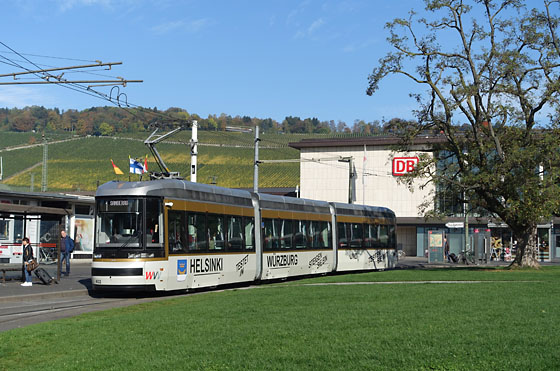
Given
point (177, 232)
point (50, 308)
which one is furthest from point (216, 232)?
point (50, 308)

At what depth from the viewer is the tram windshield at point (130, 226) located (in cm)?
2028

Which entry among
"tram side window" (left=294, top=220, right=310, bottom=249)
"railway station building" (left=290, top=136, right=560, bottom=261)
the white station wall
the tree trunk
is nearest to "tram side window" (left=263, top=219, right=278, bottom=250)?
"tram side window" (left=294, top=220, right=310, bottom=249)

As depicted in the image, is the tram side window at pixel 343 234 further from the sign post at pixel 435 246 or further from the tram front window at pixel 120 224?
the sign post at pixel 435 246

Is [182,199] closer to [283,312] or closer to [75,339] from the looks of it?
[283,312]

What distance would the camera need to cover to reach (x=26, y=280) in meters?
23.5

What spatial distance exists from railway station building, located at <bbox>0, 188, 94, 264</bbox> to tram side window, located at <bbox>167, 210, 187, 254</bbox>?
5098mm

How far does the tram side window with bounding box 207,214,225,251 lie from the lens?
22.5 meters

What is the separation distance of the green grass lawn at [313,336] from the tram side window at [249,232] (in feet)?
27.2

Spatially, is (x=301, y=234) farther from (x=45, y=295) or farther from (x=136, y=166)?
(x=45, y=295)

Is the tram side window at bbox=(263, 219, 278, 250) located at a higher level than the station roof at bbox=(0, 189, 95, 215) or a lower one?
lower

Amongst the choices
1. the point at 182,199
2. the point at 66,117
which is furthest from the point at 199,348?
the point at 66,117

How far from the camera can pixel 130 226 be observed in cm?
2041

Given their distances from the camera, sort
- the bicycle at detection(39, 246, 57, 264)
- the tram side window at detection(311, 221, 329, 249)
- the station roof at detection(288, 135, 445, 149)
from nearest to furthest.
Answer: the tram side window at detection(311, 221, 329, 249), the bicycle at detection(39, 246, 57, 264), the station roof at detection(288, 135, 445, 149)

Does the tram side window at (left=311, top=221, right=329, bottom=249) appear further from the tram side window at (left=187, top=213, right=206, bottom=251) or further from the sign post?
the sign post
